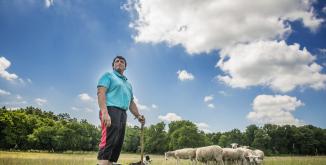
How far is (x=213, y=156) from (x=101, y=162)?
1421cm

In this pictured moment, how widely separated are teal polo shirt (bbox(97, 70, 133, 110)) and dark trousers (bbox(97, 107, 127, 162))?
0.13 metres

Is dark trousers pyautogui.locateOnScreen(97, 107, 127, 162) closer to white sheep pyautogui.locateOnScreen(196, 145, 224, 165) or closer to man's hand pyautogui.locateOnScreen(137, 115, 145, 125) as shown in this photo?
man's hand pyautogui.locateOnScreen(137, 115, 145, 125)

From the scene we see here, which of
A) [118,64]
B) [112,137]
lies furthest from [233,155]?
[112,137]

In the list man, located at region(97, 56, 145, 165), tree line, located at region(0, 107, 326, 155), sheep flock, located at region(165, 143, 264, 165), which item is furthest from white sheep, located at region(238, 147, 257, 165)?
tree line, located at region(0, 107, 326, 155)

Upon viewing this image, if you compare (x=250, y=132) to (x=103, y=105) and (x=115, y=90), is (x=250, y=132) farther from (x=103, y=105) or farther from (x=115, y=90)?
(x=103, y=105)

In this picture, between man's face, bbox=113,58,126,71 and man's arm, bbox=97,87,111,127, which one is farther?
man's face, bbox=113,58,126,71

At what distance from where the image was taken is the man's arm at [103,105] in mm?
5217

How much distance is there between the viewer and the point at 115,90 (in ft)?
18.9

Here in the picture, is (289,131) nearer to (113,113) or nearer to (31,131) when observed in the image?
(31,131)

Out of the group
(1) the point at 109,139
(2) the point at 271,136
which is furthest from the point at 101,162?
(2) the point at 271,136

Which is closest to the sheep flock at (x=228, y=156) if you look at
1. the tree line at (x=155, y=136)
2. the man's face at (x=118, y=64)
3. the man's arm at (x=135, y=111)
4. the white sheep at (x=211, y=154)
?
the white sheep at (x=211, y=154)

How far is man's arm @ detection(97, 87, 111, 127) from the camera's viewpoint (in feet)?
17.1

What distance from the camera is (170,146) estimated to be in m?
88.1

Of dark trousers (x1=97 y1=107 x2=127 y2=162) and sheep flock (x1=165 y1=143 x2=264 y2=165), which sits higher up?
dark trousers (x1=97 y1=107 x2=127 y2=162)
